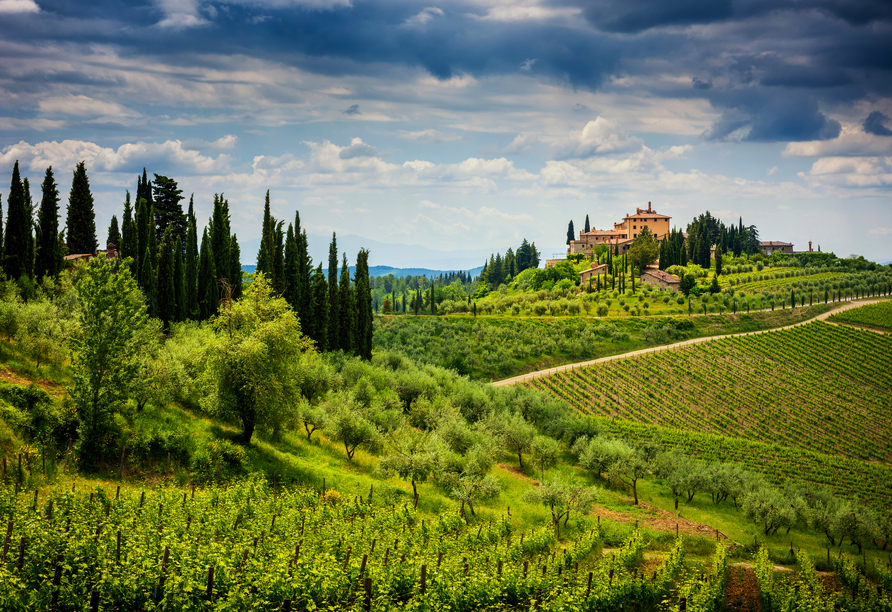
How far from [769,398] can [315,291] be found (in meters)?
63.2

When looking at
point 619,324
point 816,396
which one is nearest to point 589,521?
point 816,396

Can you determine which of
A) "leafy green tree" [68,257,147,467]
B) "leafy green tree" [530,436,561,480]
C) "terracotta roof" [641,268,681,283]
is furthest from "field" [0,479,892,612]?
"terracotta roof" [641,268,681,283]

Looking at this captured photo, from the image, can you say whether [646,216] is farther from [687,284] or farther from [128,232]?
[128,232]

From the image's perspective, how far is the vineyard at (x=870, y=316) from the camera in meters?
95.1

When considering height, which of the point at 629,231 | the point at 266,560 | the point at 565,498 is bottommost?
the point at 565,498

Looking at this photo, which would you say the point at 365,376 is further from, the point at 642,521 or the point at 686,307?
the point at 686,307

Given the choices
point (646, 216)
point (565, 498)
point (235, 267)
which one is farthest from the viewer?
point (646, 216)

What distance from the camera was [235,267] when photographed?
5838 centimetres

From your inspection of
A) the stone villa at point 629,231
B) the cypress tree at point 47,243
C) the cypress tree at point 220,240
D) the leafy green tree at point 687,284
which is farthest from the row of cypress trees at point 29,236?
the stone villa at point 629,231

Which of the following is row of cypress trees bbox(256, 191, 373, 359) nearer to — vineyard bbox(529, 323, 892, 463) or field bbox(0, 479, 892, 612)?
vineyard bbox(529, 323, 892, 463)

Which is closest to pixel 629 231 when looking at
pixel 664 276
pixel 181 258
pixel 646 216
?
pixel 646 216

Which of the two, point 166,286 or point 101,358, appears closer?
point 101,358

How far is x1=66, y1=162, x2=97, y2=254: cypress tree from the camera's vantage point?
62.3 meters

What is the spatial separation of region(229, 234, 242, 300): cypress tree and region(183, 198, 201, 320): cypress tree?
3.47 m
